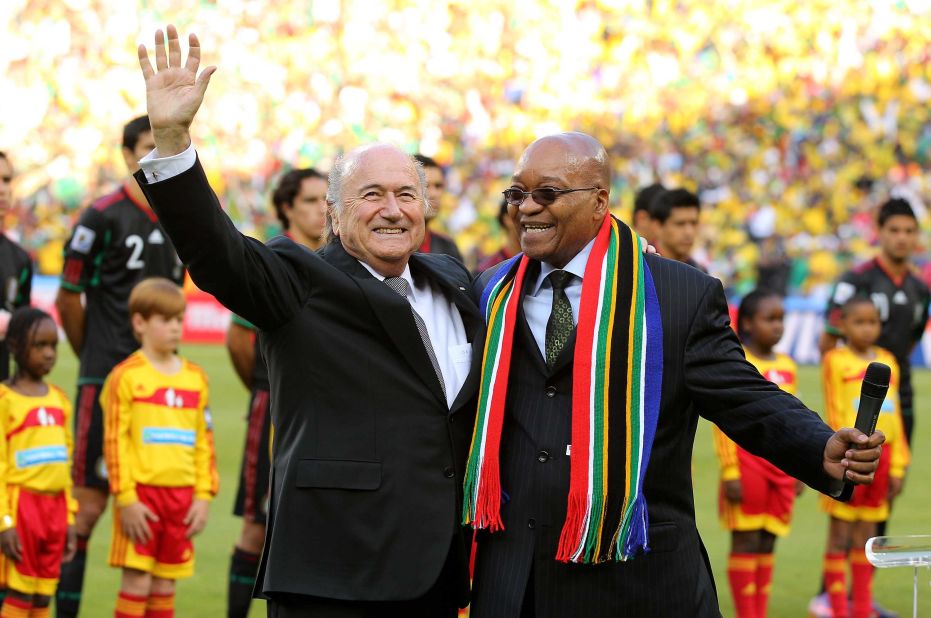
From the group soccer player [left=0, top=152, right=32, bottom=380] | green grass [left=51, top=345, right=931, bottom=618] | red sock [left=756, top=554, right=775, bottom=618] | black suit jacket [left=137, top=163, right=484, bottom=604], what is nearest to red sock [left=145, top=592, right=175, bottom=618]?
green grass [left=51, top=345, right=931, bottom=618]

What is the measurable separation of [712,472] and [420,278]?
7.18m

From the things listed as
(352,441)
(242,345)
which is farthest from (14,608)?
(352,441)

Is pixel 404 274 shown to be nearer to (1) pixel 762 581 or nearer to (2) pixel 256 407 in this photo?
(2) pixel 256 407

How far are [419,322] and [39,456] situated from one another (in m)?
2.53

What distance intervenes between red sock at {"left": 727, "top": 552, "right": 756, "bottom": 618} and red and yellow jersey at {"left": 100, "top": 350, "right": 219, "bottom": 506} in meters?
2.30

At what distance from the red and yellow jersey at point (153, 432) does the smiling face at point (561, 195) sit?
2.57 metres

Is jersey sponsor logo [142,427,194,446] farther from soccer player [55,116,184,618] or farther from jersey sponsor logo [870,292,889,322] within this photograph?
jersey sponsor logo [870,292,889,322]

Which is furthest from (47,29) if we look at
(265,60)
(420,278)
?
(420,278)

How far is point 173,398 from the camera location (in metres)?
5.46

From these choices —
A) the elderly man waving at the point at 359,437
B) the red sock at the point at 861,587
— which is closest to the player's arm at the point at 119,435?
the elderly man waving at the point at 359,437

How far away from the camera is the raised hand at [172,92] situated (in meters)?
2.81

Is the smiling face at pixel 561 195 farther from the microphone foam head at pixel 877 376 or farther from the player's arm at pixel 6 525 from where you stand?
the player's arm at pixel 6 525

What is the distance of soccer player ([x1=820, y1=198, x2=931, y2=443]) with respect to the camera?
7.30 metres

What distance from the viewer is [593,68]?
28.2 metres
